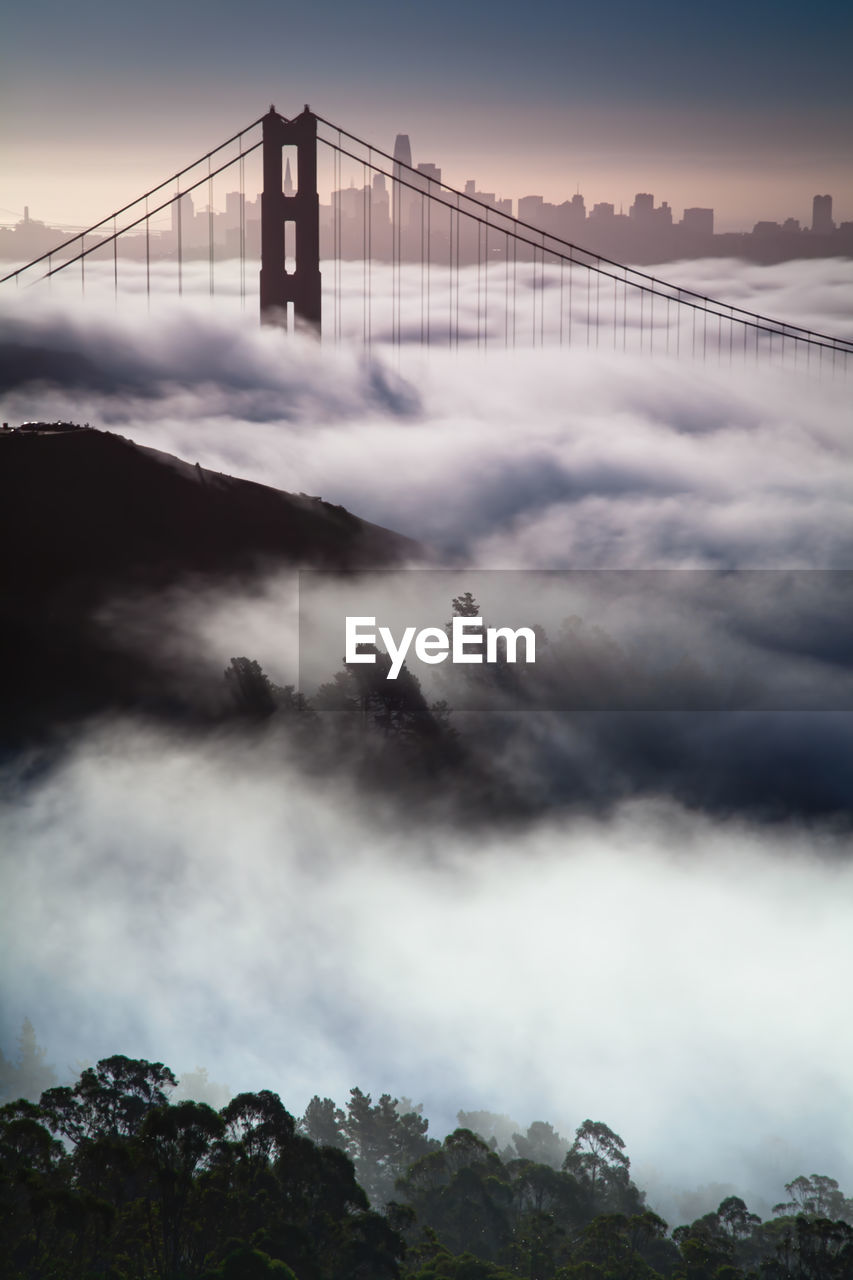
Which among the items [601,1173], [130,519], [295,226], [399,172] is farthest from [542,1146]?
[399,172]

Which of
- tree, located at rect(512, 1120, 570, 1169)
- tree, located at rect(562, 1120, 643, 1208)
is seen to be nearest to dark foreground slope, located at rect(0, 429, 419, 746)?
tree, located at rect(512, 1120, 570, 1169)

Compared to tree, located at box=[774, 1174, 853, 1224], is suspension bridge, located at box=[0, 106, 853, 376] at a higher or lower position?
higher

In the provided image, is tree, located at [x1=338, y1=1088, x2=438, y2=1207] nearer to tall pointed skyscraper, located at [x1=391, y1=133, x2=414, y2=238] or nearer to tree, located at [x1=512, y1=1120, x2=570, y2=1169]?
tree, located at [x1=512, y1=1120, x2=570, y2=1169]

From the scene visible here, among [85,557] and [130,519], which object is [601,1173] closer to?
[85,557]

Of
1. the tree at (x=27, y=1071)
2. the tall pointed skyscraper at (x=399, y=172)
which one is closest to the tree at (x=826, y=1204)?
the tree at (x=27, y=1071)

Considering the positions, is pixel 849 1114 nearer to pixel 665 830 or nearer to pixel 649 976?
pixel 649 976

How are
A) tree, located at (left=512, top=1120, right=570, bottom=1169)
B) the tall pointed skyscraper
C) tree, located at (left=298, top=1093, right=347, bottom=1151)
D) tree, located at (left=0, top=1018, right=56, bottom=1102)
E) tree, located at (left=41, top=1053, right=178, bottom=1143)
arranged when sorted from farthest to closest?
the tall pointed skyscraper
tree, located at (left=0, top=1018, right=56, bottom=1102)
tree, located at (left=512, top=1120, right=570, bottom=1169)
tree, located at (left=298, top=1093, right=347, bottom=1151)
tree, located at (left=41, top=1053, right=178, bottom=1143)

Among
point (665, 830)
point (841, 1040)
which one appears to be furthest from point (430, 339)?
point (841, 1040)
